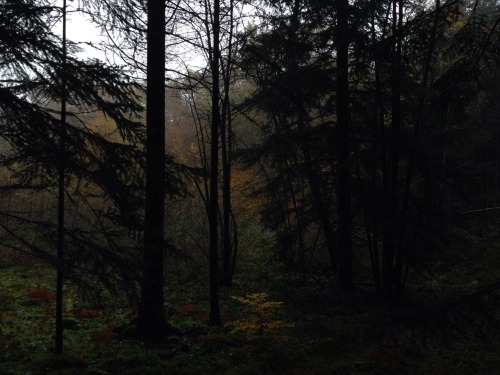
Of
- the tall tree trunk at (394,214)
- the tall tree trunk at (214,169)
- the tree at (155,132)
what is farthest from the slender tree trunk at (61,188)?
the tall tree trunk at (394,214)

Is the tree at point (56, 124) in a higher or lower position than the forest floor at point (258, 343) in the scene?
higher

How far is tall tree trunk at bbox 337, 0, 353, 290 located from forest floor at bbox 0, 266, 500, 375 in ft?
3.16

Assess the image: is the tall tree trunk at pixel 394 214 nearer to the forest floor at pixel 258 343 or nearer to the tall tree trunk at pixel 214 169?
the forest floor at pixel 258 343

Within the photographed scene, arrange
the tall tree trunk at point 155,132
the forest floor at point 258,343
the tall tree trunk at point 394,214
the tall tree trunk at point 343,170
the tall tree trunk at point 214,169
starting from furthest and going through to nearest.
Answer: the tall tree trunk at point 343,170 < the tall tree trunk at point 394,214 < the tall tree trunk at point 214,169 < the tall tree trunk at point 155,132 < the forest floor at point 258,343

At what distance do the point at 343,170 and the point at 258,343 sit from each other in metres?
5.45

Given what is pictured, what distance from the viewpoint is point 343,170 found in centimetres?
1118

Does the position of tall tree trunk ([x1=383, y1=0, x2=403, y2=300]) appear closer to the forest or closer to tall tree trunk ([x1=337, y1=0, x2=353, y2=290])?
the forest

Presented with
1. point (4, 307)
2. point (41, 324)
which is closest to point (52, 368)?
point (41, 324)

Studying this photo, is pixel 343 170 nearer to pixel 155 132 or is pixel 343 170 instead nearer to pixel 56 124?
pixel 155 132

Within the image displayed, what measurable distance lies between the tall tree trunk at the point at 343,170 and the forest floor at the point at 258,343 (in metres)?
Result: 0.96

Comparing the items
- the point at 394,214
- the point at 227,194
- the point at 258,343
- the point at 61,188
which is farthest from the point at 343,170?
the point at 61,188

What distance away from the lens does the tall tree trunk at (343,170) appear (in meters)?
10.9

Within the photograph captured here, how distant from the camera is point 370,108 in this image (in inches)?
463

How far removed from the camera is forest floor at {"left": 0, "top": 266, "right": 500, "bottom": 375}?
6035mm
